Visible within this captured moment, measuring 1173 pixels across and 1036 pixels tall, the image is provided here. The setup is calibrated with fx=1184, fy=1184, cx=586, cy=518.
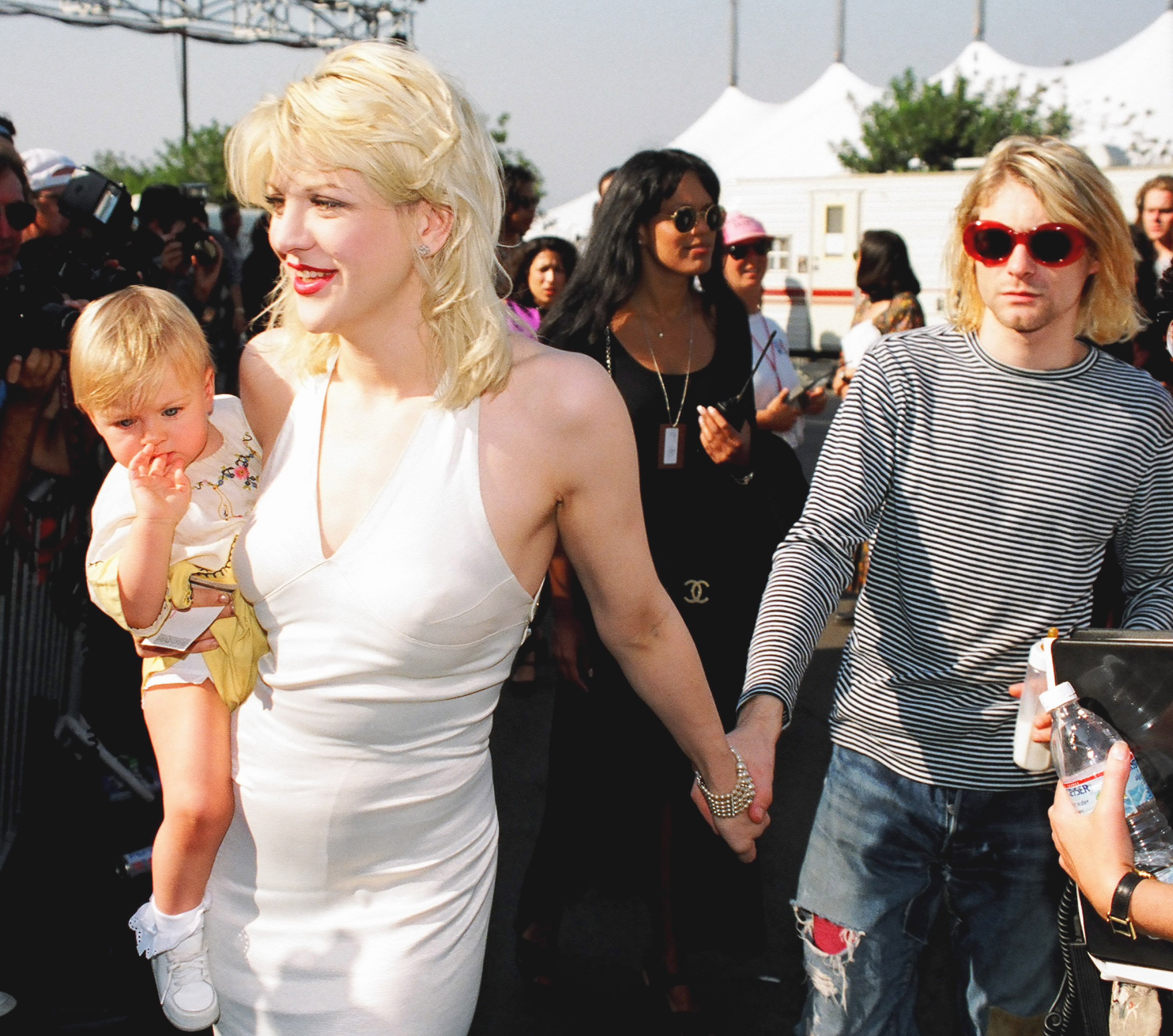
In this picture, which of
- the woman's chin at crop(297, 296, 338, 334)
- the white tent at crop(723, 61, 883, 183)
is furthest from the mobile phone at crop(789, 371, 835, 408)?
the white tent at crop(723, 61, 883, 183)

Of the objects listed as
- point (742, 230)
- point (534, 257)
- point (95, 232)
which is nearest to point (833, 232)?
point (742, 230)

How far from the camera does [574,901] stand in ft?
12.2

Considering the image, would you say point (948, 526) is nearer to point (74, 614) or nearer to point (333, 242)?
point (333, 242)

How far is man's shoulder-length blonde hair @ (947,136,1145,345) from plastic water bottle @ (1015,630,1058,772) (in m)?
0.78

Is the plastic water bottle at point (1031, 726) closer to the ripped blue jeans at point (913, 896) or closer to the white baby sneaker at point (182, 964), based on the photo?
the ripped blue jeans at point (913, 896)

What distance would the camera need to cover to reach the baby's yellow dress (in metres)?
2.02

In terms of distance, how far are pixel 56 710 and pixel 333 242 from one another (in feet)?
8.74

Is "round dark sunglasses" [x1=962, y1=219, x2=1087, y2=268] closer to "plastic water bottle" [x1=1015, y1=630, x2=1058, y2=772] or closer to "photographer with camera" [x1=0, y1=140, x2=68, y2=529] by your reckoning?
"plastic water bottle" [x1=1015, y1=630, x2=1058, y2=772]

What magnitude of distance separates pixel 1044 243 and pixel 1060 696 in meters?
0.92

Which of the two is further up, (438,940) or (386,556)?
(386,556)

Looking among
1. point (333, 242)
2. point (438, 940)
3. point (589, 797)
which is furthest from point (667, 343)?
point (438, 940)

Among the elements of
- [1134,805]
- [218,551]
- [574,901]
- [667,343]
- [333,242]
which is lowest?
[574,901]

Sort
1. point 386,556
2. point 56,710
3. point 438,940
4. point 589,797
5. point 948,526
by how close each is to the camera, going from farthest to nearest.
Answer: point 56,710
point 589,797
point 948,526
point 438,940
point 386,556

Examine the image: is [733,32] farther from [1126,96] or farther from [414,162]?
[414,162]
